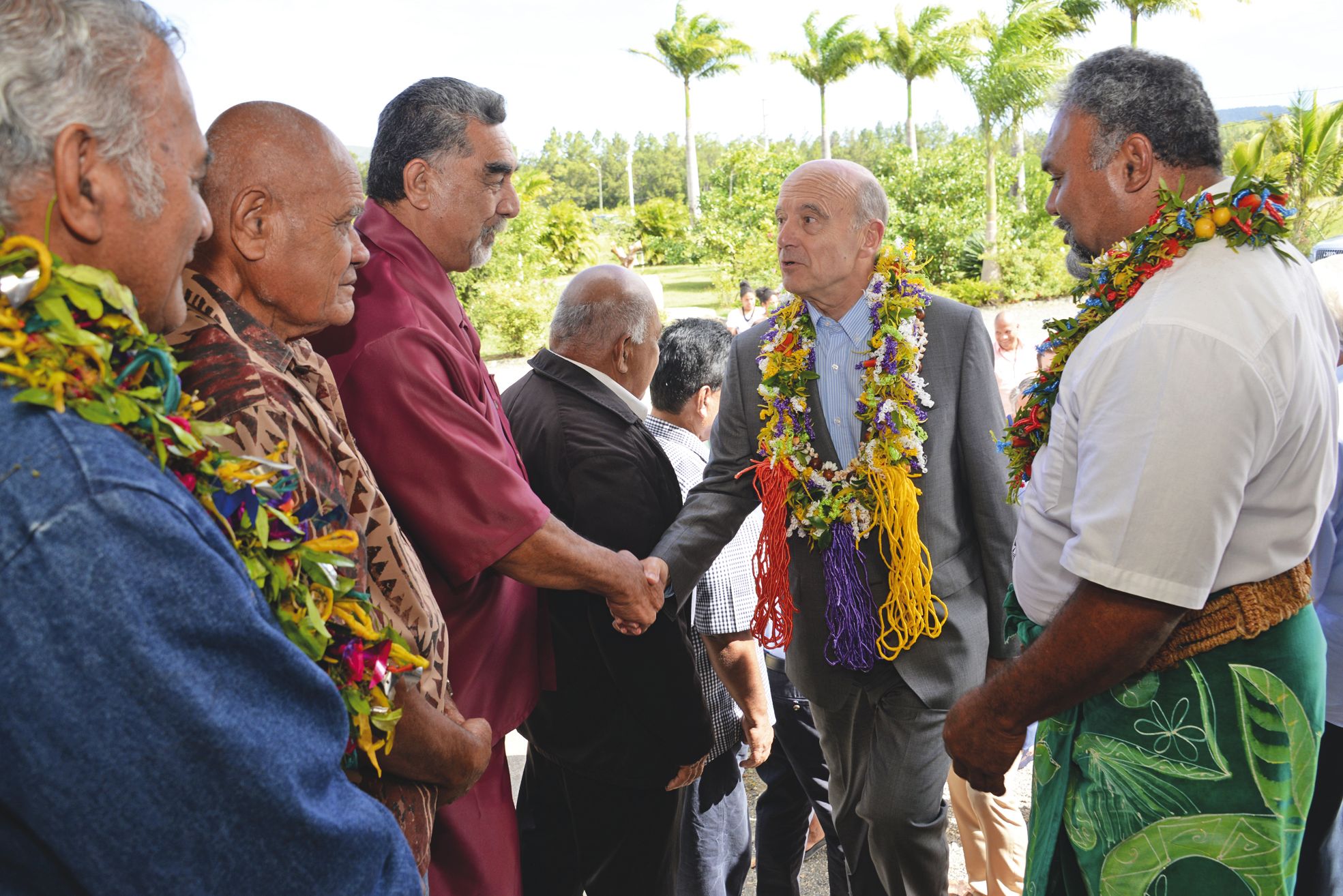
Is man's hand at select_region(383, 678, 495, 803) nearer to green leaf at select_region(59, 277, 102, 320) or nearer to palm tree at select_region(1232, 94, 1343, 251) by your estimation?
green leaf at select_region(59, 277, 102, 320)

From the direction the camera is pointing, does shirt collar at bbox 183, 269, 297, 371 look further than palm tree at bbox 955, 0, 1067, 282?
No

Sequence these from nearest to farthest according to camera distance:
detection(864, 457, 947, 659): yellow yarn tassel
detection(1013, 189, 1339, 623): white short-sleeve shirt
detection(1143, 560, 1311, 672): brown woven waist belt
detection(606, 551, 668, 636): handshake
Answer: detection(1013, 189, 1339, 623): white short-sleeve shirt
detection(1143, 560, 1311, 672): brown woven waist belt
detection(606, 551, 668, 636): handshake
detection(864, 457, 947, 659): yellow yarn tassel

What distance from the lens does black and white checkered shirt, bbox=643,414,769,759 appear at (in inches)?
126

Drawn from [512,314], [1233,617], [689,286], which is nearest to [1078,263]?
[1233,617]

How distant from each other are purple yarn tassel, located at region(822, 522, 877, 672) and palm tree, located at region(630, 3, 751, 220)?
3454 centimetres

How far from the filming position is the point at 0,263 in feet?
3.46

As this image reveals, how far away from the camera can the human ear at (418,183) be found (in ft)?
8.56

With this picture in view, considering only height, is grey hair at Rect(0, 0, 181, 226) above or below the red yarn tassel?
above

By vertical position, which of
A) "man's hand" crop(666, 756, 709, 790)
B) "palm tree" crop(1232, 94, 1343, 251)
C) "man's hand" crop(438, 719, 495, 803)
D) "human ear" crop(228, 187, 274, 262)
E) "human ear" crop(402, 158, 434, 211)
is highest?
"palm tree" crop(1232, 94, 1343, 251)

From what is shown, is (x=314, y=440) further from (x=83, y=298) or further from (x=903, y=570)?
(x=903, y=570)

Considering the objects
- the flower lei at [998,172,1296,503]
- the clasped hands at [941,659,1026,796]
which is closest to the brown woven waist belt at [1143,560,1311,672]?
the clasped hands at [941,659,1026,796]

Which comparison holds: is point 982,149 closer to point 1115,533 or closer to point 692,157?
point 692,157

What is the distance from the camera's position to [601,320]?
2.98 m

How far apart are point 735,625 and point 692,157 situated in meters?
38.0
